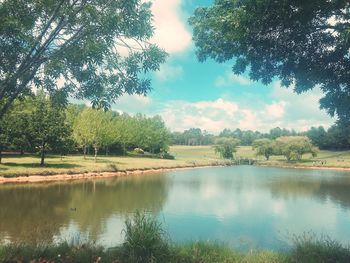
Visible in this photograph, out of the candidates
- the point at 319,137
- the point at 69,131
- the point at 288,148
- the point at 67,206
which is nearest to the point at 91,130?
the point at 69,131

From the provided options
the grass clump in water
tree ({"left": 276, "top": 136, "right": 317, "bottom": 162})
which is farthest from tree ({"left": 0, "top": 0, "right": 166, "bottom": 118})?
tree ({"left": 276, "top": 136, "right": 317, "bottom": 162})

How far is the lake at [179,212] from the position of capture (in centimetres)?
2469

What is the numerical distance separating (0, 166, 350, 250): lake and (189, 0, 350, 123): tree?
33.9ft

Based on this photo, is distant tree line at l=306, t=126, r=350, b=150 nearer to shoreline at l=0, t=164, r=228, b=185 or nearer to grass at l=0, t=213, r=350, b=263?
shoreline at l=0, t=164, r=228, b=185

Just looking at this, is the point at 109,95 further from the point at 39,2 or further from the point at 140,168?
the point at 140,168

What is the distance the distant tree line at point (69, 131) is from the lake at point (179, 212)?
27.0 feet

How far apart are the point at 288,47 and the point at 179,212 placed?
870 inches

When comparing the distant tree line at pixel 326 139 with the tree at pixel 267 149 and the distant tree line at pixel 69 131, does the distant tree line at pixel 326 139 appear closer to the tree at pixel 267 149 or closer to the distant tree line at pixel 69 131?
the tree at pixel 267 149

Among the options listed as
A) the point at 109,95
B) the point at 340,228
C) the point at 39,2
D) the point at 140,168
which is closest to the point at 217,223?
the point at 340,228

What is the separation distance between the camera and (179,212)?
34219mm

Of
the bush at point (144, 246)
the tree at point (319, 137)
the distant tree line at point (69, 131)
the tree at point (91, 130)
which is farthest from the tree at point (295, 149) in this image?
the bush at point (144, 246)

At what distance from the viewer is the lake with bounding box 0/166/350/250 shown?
81.0 feet

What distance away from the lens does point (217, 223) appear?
29.8m

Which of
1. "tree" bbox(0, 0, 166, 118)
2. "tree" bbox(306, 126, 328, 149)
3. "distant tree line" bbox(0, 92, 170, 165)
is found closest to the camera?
"tree" bbox(0, 0, 166, 118)
